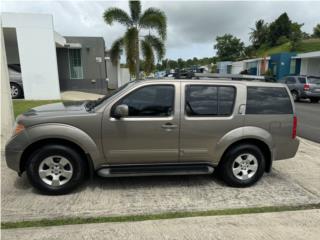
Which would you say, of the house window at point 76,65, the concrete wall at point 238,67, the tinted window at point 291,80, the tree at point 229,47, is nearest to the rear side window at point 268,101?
the tinted window at point 291,80

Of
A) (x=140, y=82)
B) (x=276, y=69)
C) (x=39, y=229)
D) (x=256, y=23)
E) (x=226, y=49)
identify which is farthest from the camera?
(x=256, y=23)

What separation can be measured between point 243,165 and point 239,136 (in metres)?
0.53

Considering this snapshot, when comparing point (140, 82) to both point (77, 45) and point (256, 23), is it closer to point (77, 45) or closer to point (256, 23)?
point (77, 45)

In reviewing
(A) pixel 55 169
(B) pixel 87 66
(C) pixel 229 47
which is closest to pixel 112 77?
(B) pixel 87 66

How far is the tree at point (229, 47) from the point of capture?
73438 millimetres

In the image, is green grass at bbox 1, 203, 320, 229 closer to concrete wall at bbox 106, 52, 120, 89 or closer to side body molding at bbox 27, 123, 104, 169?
side body molding at bbox 27, 123, 104, 169

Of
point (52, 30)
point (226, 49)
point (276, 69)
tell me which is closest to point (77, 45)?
point (52, 30)

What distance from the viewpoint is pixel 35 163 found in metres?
3.70

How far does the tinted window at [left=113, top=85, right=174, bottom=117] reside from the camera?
390cm

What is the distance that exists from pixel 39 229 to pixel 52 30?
12.1 metres

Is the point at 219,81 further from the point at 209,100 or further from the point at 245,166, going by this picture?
the point at 245,166

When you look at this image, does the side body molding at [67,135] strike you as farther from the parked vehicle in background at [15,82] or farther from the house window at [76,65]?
the house window at [76,65]

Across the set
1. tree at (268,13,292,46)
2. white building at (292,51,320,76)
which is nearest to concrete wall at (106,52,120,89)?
white building at (292,51,320,76)

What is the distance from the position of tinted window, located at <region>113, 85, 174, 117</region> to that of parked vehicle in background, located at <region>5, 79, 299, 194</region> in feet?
0.05
